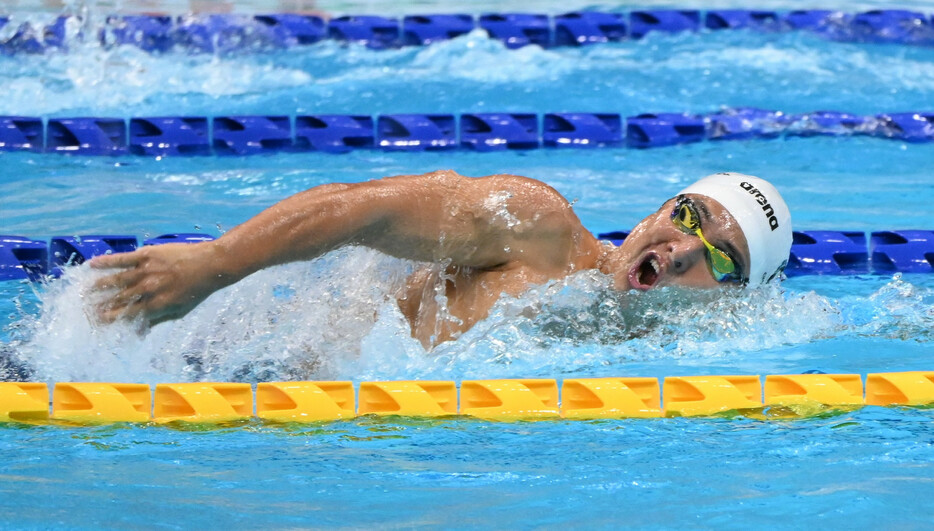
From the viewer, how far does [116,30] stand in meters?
7.10

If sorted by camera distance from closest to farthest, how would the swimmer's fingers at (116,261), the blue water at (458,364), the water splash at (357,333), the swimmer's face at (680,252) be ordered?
the blue water at (458,364) < the swimmer's fingers at (116,261) < the water splash at (357,333) < the swimmer's face at (680,252)

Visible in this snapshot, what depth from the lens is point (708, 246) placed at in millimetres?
2893

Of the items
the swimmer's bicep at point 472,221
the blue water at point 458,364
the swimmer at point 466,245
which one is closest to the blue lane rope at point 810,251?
the blue water at point 458,364

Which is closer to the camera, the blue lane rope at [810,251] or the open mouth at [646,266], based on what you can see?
the open mouth at [646,266]

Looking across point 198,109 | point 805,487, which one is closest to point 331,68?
point 198,109

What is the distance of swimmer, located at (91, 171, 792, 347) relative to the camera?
2328 millimetres

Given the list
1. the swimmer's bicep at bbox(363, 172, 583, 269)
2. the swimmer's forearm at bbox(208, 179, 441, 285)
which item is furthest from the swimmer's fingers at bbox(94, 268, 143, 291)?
the swimmer's bicep at bbox(363, 172, 583, 269)

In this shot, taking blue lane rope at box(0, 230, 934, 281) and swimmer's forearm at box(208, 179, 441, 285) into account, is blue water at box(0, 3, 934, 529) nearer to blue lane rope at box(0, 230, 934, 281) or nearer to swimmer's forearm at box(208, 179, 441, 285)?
blue lane rope at box(0, 230, 934, 281)

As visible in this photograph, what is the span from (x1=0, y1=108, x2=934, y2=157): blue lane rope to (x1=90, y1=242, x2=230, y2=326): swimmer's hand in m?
2.97

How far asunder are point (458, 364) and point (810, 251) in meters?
1.84

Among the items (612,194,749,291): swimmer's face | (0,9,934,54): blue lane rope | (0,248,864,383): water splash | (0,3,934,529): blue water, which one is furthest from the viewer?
(0,9,934,54): blue lane rope

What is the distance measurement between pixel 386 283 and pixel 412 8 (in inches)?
237

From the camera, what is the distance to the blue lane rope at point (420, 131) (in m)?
5.19

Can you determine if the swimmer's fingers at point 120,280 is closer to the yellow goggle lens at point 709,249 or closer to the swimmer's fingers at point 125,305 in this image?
the swimmer's fingers at point 125,305
